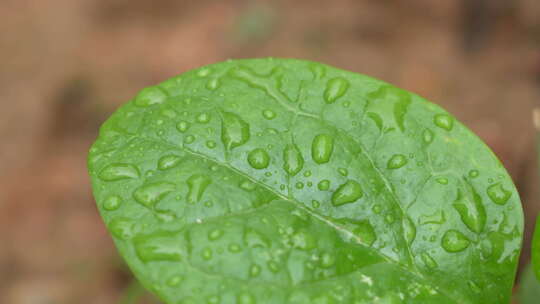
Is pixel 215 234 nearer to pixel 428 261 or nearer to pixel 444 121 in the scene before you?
pixel 428 261

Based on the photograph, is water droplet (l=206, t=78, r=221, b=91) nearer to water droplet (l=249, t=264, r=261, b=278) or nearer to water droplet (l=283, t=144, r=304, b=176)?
water droplet (l=283, t=144, r=304, b=176)

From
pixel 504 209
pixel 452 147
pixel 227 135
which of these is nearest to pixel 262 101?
pixel 227 135

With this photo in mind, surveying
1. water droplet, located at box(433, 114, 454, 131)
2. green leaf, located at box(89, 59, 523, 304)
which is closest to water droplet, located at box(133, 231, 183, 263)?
green leaf, located at box(89, 59, 523, 304)

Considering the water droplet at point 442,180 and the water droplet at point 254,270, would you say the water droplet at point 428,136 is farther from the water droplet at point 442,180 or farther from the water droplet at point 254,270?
the water droplet at point 254,270

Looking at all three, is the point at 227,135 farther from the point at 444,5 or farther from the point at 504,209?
the point at 444,5

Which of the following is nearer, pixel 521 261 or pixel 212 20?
pixel 521 261

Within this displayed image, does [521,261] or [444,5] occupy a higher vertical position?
[444,5]

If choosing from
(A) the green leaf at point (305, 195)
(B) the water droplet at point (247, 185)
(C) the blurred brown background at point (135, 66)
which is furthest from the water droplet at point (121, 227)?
(C) the blurred brown background at point (135, 66)
